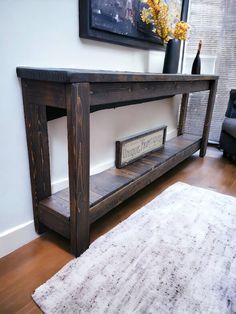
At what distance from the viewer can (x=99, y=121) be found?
1.56 metres

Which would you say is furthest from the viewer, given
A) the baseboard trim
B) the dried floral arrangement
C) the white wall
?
the dried floral arrangement

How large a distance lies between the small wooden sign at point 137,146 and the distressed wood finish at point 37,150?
580mm

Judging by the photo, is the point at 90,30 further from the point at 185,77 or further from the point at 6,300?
the point at 6,300

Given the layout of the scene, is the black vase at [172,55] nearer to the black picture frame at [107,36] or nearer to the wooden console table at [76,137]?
the black picture frame at [107,36]

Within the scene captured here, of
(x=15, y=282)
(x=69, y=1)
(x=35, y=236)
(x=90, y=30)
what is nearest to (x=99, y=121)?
(x=90, y=30)

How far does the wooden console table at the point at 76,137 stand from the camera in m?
0.90

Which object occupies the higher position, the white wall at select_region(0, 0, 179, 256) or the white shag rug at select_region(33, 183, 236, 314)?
the white wall at select_region(0, 0, 179, 256)

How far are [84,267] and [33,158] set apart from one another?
56cm

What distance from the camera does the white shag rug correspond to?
885 mm

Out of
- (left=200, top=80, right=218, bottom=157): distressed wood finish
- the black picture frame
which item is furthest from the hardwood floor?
the black picture frame

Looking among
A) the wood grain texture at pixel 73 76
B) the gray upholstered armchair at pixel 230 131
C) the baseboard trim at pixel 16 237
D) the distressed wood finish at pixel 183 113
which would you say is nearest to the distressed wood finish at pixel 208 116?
the gray upholstered armchair at pixel 230 131

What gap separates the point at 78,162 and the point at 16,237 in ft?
1.80

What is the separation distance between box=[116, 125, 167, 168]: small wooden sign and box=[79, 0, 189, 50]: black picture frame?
0.65 m

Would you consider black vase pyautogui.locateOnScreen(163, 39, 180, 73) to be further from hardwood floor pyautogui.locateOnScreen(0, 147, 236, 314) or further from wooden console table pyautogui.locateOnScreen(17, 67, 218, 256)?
hardwood floor pyautogui.locateOnScreen(0, 147, 236, 314)
